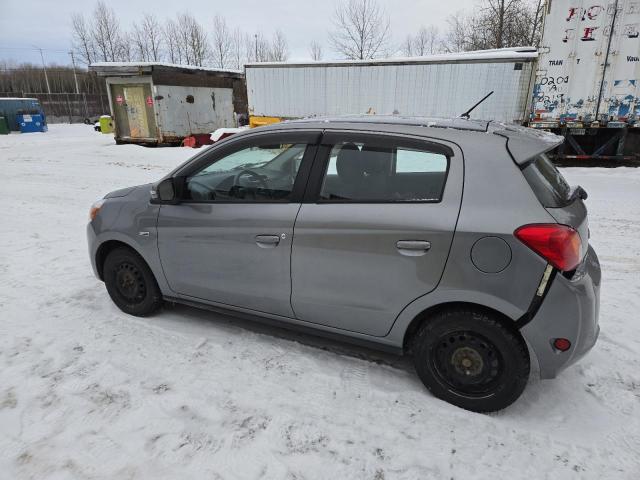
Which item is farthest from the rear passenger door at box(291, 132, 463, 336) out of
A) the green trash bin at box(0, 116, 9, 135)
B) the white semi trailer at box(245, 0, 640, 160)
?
the green trash bin at box(0, 116, 9, 135)

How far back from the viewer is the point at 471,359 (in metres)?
2.51

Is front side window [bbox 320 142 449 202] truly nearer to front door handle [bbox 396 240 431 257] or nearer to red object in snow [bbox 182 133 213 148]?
front door handle [bbox 396 240 431 257]

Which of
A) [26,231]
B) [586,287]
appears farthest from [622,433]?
[26,231]

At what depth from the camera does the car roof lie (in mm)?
2449

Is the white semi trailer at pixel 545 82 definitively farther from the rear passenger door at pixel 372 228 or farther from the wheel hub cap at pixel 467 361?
the wheel hub cap at pixel 467 361

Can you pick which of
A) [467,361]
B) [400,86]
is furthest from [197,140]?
[467,361]

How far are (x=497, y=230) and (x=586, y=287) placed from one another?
1.94 feet

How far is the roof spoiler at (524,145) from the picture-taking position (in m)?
2.40

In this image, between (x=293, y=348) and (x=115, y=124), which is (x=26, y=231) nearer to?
(x=293, y=348)

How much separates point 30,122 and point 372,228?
3109cm

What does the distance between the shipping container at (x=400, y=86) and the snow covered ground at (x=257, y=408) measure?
9333mm

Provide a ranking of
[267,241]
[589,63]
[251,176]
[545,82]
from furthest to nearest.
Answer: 1. [545,82]
2. [589,63]
3. [251,176]
4. [267,241]

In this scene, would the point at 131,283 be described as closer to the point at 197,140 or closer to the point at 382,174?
the point at 382,174

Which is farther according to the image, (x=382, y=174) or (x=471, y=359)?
(x=382, y=174)
